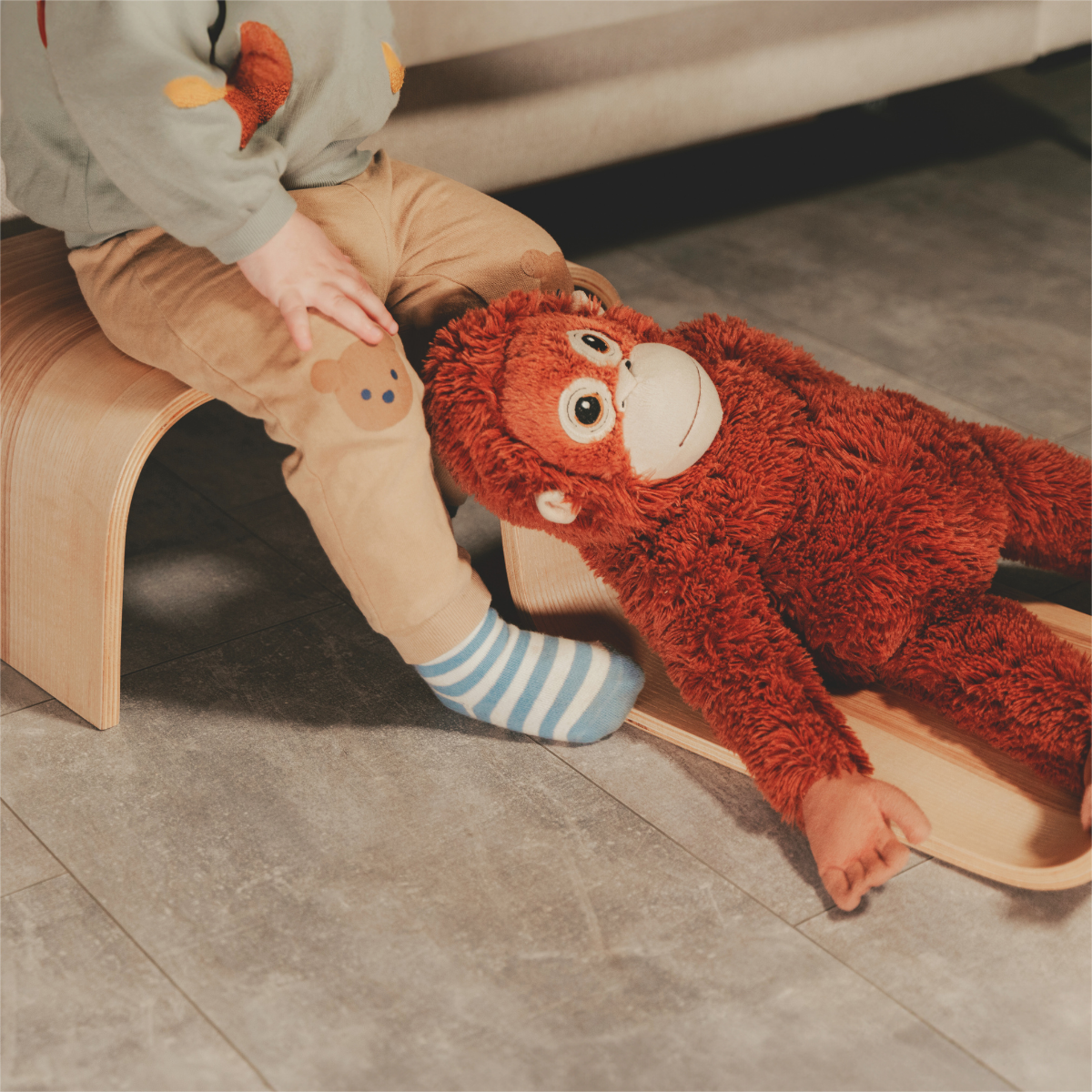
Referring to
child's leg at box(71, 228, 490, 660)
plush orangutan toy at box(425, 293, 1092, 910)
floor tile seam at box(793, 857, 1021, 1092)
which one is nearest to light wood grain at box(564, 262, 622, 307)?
plush orangutan toy at box(425, 293, 1092, 910)

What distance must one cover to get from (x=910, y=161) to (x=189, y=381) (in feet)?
5.12

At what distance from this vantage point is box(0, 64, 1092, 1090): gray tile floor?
2.13ft

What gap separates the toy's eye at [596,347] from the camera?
0.79 m

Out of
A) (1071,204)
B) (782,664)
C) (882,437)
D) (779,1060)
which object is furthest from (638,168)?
(779,1060)

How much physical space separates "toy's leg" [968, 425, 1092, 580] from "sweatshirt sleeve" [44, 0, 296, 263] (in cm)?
54

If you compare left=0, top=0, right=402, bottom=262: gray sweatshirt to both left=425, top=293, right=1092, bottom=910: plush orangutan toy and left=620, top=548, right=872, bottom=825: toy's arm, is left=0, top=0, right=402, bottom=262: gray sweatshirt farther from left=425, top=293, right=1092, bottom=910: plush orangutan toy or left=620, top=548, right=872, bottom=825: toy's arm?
left=620, top=548, right=872, bottom=825: toy's arm

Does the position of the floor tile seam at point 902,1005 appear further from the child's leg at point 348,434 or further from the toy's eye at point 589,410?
the toy's eye at point 589,410

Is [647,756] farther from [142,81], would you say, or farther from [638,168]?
[638,168]

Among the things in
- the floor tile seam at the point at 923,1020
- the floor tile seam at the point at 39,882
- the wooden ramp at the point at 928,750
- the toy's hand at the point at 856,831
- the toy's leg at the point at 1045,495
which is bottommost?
the floor tile seam at the point at 39,882

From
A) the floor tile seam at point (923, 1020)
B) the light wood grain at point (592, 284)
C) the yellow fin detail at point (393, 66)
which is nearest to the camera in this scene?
the floor tile seam at point (923, 1020)

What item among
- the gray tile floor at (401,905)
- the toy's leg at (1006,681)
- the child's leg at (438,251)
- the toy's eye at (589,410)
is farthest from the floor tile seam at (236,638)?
the toy's leg at (1006,681)

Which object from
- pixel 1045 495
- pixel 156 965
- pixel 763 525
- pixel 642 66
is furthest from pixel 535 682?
pixel 642 66

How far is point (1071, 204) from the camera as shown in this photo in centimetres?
183

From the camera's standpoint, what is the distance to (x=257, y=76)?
0.80 meters
